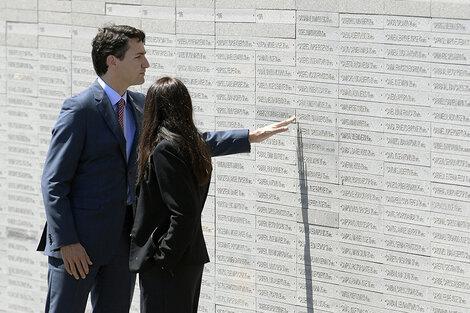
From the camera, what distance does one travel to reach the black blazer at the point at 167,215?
440 cm

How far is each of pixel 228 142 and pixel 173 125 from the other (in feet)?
2.05

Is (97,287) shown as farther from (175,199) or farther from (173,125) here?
(173,125)

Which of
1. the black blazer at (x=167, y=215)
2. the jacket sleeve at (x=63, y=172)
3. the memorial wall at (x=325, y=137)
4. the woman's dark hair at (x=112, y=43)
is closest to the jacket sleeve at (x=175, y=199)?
the black blazer at (x=167, y=215)

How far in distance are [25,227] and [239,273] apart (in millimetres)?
1586

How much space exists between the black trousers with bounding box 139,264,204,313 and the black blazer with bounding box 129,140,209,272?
4 cm

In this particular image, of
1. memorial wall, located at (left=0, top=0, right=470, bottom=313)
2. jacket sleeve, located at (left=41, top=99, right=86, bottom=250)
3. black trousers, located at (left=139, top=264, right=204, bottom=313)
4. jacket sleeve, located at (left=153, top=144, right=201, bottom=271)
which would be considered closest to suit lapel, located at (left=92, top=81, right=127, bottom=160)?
jacket sleeve, located at (left=41, top=99, right=86, bottom=250)

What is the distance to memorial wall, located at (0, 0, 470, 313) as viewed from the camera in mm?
4785

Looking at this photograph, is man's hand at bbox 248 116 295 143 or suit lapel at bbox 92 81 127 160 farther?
man's hand at bbox 248 116 295 143

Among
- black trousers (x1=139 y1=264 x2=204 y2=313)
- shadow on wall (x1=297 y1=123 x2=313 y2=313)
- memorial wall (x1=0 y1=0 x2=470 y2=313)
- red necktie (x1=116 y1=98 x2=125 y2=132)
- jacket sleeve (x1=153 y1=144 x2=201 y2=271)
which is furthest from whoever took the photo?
shadow on wall (x1=297 y1=123 x2=313 y2=313)

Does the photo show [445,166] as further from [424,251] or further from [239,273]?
[239,273]

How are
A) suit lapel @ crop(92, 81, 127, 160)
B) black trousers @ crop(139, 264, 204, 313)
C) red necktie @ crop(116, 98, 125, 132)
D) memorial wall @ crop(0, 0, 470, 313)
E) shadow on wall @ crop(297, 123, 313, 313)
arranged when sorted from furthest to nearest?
shadow on wall @ crop(297, 123, 313, 313) → red necktie @ crop(116, 98, 125, 132) → suit lapel @ crop(92, 81, 127, 160) → memorial wall @ crop(0, 0, 470, 313) → black trousers @ crop(139, 264, 204, 313)

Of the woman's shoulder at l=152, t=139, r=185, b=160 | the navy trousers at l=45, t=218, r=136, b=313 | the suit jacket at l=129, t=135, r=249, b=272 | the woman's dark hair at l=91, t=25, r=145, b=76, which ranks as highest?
the woman's dark hair at l=91, t=25, r=145, b=76

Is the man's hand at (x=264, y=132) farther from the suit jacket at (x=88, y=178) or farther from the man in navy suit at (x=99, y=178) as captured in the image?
the suit jacket at (x=88, y=178)

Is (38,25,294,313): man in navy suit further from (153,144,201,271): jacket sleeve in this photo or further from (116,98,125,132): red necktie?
(153,144,201,271): jacket sleeve
